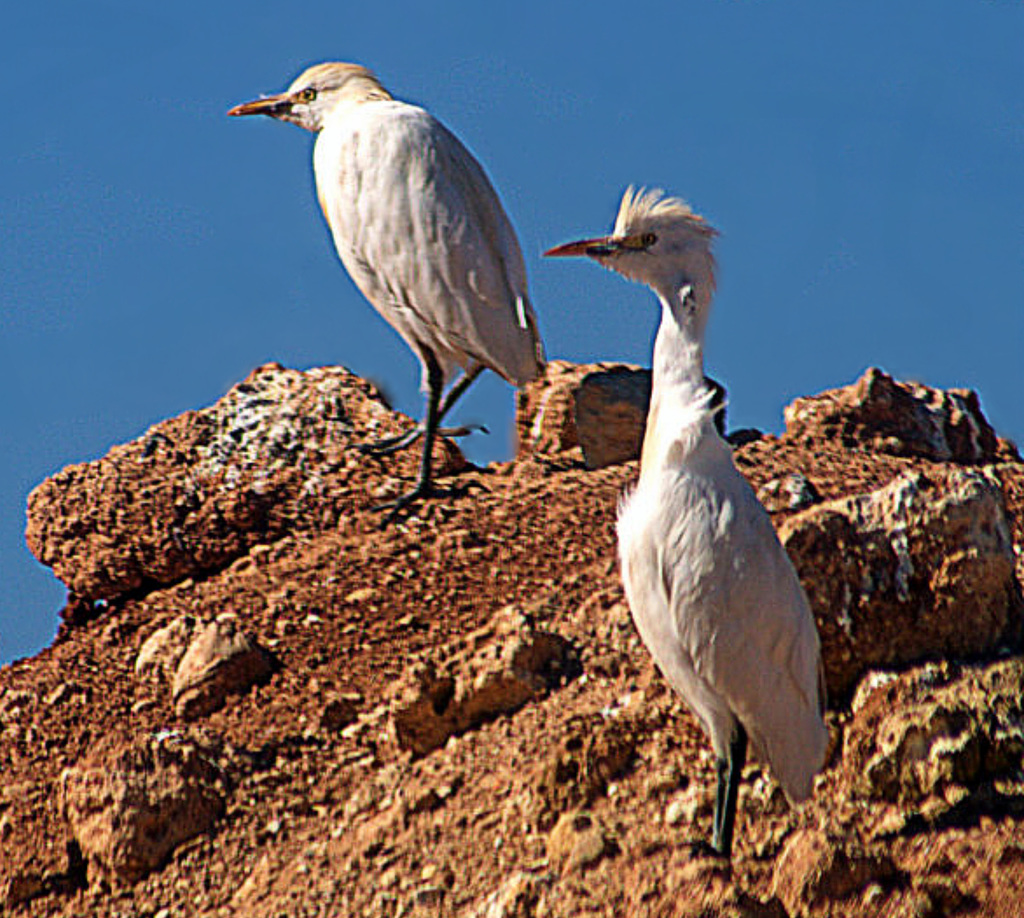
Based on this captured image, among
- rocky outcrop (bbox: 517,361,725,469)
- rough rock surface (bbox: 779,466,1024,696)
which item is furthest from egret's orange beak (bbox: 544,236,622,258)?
rocky outcrop (bbox: 517,361,725,469)

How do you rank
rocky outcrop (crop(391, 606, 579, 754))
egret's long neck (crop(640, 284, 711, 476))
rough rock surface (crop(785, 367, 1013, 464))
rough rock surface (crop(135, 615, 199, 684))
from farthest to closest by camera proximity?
rough rock surface (crop(785, 367, 1013, 464)) → rough rock surface (crop(135, 615, 199, 684)) → rocky outcrop (crop(391, 606, 579, 754)) → egret's long neck (crop(640, 284, 711, 476))

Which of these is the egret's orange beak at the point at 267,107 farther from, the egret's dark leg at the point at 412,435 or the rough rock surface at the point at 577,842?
the rough rock surface at the point at 577,842

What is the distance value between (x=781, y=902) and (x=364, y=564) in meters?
4.23

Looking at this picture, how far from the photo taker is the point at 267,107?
10539 millimetres

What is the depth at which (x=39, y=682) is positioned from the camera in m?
8.94

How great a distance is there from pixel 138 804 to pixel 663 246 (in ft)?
12.7

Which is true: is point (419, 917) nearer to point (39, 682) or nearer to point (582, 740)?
point (582, 740)

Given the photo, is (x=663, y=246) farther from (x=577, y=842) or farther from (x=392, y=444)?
(x=392, y=444)

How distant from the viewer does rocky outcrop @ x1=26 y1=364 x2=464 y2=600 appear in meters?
10.0

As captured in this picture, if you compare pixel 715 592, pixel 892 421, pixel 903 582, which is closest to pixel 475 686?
pixel 715 592

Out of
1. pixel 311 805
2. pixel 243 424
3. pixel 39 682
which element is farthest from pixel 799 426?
pixel 39 682

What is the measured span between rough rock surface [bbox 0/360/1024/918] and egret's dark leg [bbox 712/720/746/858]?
159 mm

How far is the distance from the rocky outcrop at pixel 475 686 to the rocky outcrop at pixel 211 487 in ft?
7.60

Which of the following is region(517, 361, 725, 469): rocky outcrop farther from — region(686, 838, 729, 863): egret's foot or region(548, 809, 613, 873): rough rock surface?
region(686, 838, 729, 863): egret's foot
